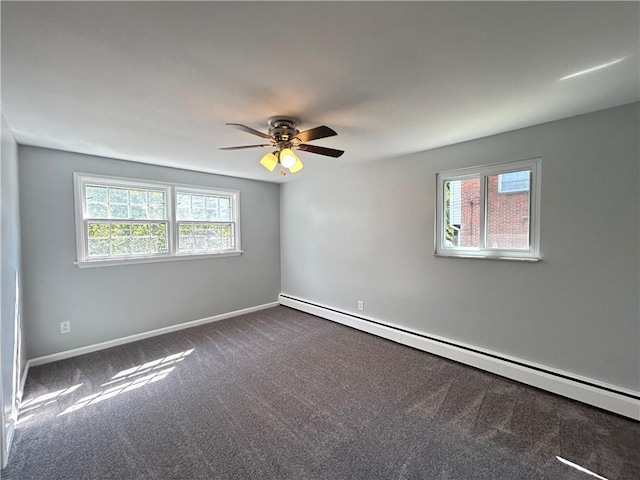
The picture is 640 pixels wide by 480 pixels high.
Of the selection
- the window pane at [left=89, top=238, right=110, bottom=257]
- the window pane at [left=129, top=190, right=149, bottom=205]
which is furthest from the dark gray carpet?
the window pane at [left=129, top=190, right=149, bottom=205]

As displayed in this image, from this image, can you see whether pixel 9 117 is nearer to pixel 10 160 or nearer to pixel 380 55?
A: pixel 10 160

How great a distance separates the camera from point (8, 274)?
82.0 inches

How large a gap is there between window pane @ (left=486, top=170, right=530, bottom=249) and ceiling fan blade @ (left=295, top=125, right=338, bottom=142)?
1.86 metres

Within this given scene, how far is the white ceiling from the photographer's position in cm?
117

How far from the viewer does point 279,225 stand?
16.8 feet

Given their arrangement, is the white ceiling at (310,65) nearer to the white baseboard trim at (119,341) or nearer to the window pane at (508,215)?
→ the window pane at (508,215)

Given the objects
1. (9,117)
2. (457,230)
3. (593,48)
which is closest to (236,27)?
(593,48)

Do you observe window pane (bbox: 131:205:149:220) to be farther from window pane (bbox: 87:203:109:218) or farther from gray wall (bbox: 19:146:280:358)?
gray wall (bbox: 19:146:280:358)

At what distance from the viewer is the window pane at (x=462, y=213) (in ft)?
9.53

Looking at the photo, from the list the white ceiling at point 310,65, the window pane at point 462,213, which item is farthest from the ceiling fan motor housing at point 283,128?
the window pane at point 462,213

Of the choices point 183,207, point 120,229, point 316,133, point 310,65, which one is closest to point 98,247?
point 120,229

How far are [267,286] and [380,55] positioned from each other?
4.19 meters

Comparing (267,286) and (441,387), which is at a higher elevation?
(267,286)

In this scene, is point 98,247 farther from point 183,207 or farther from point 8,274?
point 8,274
